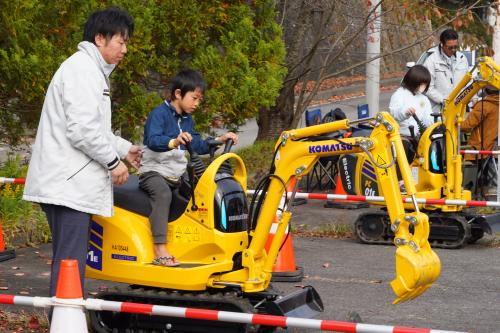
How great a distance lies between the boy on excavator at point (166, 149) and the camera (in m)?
7.04

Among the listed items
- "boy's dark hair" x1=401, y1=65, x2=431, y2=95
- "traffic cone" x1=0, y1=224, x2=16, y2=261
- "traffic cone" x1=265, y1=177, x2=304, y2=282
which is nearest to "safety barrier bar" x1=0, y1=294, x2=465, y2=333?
"traffic cone" x1=265, y1=177, x2=304, y2=282

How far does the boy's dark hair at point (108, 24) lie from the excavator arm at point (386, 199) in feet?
3.96

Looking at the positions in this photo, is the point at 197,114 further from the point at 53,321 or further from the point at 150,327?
the point at 53,321

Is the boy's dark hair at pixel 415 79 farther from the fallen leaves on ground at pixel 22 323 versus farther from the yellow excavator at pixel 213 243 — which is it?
the fallen leaves on ground at pixel 22 323

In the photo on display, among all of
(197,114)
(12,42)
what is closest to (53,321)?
(12,42)

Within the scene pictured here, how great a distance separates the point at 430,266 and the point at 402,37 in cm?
972

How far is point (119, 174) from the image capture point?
6.50 m

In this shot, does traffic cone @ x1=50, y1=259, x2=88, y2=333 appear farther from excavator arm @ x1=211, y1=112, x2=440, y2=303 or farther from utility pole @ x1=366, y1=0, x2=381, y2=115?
utility pole @ x1=366, y1=0, x2=381, y2=115

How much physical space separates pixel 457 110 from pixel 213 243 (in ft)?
14.6

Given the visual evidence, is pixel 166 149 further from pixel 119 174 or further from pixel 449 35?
pixel 449 35

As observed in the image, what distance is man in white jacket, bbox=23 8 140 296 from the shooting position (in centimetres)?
636

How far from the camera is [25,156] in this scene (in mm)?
14680

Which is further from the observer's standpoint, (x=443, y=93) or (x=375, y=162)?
(x=443, y=93)

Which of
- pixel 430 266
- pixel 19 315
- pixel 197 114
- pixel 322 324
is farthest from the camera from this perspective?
pixel 197 114
